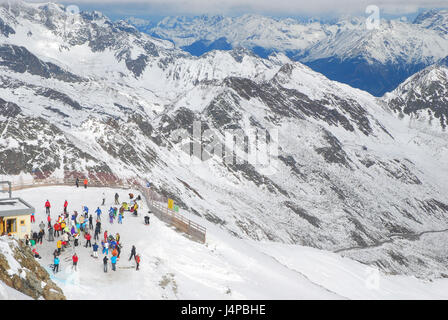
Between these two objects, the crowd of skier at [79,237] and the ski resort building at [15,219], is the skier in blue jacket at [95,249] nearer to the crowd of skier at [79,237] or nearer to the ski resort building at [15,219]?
the crowd of skier at [79,237]

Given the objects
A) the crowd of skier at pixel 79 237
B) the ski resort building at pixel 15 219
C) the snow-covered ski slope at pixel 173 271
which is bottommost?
the snow-covered ski slope at pixel 173 271

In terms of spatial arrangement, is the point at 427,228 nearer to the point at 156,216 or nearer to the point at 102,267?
the point at 156,216

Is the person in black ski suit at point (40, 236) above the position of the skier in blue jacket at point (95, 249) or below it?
above

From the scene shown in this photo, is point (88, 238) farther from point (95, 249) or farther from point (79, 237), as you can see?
point (79, 237)

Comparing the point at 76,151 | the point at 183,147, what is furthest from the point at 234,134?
the point at 76,151

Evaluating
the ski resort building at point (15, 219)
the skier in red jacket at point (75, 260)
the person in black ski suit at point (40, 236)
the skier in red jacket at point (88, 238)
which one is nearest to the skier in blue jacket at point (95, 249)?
the skier in red jacket at point (88, 238)

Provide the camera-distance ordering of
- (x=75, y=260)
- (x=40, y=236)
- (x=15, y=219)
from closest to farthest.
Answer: (x=75, y=260) < (x=15, y=219) < (x=40, y=236)

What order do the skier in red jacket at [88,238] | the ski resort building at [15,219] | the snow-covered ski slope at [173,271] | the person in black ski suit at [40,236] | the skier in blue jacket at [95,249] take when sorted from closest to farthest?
the snow-covered ski slope at [173,271] → the ski resort building at [15,219] → the skier in blue jacket at [95,249] → the person in black ski suit at [40,236] → the skier in red jacket at [88,238]

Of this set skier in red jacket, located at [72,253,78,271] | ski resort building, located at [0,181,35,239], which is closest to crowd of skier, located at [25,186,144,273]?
skier in red jacket, located at [72,253,78,271]

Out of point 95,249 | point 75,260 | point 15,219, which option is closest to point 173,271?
point 95,249
